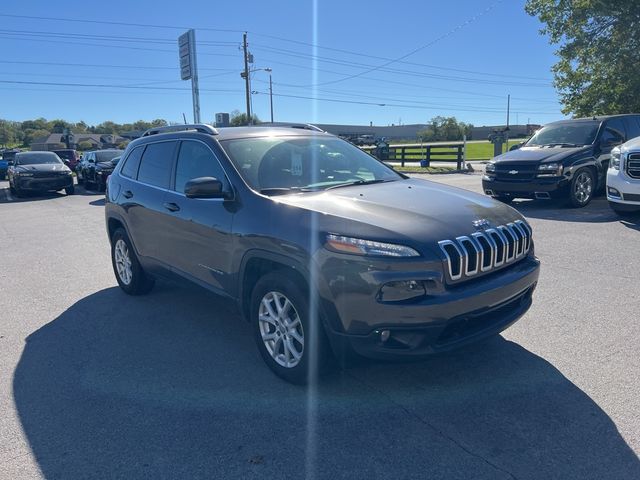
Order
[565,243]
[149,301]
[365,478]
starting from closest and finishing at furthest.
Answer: [365,478] → [149,301] → [565,243]

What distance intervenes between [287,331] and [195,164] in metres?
1.84

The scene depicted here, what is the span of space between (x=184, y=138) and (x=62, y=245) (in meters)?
5.35

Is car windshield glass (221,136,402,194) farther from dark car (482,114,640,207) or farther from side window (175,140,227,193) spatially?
dark car (482,114,640,207)

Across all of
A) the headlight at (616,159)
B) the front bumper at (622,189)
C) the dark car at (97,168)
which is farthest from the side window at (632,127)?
the dark car at (97,168)

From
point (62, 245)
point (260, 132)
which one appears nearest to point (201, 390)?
point (260, 132)

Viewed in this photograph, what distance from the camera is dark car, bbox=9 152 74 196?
58.9 ft

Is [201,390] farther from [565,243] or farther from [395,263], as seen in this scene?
[565,243]

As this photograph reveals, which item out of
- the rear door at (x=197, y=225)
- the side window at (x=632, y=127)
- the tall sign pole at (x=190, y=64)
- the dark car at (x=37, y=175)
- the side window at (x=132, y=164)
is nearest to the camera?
the rear door at (x=197, y=225)

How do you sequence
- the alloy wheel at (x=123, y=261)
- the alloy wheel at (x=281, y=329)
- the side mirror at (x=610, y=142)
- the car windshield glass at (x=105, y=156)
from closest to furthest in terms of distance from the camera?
the alloy wheel at (x=281, y=329), the alloy wheel at (x=123, y=261), the side mirror at (x=610, y=142), the car windshield glass at (x=105, y=156)

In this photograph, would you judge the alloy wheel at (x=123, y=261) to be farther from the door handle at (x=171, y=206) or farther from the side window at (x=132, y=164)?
the door handle at (x=171, y=206)

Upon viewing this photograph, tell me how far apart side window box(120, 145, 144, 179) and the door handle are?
1028 millimetres

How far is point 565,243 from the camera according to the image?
7.34 m

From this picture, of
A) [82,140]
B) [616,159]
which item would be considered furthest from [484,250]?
[82,140]

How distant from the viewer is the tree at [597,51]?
20609mm
